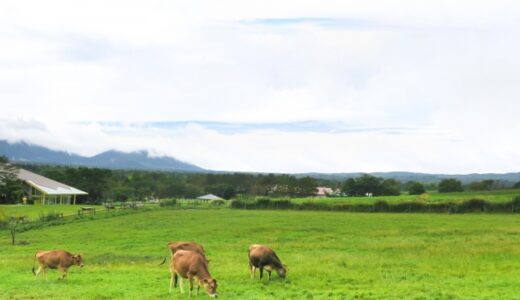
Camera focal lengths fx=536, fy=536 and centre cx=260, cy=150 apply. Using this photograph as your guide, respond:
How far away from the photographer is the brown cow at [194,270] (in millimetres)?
16516

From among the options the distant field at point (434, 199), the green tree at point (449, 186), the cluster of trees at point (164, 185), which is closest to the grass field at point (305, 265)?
the distant field at point (434, 199)

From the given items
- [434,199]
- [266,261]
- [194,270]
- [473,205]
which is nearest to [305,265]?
[266,261]

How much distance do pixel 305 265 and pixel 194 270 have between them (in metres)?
8.72

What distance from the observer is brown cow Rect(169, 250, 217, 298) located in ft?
54.2

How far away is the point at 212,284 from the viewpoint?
16.5 m

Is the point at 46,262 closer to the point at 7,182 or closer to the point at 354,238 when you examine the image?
the point at 354,238

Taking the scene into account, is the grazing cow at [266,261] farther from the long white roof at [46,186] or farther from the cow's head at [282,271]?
the long white roof at [46,186]

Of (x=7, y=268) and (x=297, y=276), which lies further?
(x=7, y=268)

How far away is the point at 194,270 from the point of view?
17.2 metres

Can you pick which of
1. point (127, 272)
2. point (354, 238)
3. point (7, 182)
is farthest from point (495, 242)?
point (7, 182)

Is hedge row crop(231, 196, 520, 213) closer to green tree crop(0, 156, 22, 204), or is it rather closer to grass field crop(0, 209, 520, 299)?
grass field crop(0, 209, 520, 299)

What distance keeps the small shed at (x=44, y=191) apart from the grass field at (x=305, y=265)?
180 feet

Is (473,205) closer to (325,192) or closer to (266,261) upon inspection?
(266,261)

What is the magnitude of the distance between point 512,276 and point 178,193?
5497 inches
